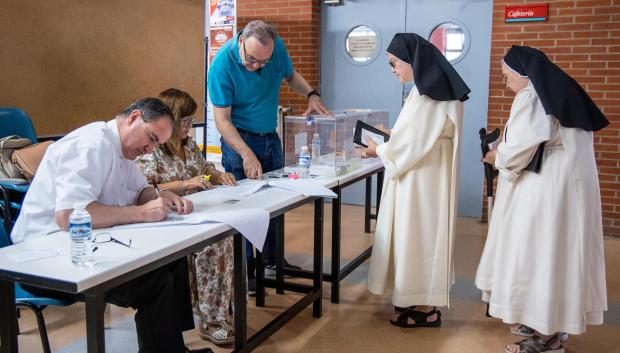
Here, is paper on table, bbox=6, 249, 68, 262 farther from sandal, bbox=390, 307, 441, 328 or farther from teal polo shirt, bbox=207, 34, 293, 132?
sandal, bbox=390, 307, 441, 328

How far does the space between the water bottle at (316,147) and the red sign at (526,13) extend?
102 inches

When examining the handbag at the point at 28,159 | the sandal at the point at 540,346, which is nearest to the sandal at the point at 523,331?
the sandal at the point at 540,346

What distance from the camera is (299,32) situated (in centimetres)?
640

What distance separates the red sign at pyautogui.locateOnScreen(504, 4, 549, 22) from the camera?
208 inches

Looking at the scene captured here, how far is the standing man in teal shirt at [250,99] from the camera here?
3.58m

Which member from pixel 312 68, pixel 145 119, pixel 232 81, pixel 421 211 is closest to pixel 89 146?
pixel 145 119

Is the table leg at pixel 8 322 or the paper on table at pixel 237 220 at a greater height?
the paper on table at pixel 237 220

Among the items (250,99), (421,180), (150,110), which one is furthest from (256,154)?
(150,110)

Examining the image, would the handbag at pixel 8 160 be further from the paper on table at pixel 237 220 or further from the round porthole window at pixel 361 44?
the round porthole window at pixel 361 44

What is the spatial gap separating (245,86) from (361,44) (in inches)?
109

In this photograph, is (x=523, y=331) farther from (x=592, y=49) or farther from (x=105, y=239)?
(x=592, y=49)

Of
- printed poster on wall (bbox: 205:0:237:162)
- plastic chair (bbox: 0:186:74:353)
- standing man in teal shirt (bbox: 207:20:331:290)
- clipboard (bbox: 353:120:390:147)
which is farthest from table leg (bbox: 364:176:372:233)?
plastic chair (bbox: 0:186:74:353)

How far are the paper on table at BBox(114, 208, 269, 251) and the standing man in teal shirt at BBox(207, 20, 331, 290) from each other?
901 mm

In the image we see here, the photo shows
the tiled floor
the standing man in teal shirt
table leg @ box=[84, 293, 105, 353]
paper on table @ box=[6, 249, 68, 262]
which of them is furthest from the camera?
the standing man in teal shirt
